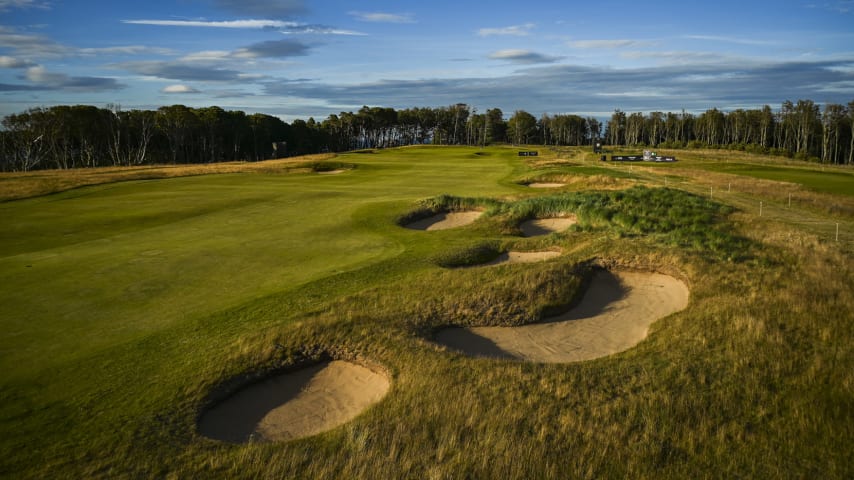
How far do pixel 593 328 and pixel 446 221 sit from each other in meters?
11.5

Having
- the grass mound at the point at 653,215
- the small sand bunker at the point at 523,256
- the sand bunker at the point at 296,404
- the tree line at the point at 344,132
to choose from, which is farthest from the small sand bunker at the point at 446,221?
the tree line at the point at 344,132

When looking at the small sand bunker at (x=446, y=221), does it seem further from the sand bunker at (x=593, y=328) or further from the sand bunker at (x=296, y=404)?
the sand bunker at (x=296, y=404)

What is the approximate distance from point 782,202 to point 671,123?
445 ft

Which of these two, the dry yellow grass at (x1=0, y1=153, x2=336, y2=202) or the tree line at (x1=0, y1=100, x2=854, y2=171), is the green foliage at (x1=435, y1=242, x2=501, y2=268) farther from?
the tree line at (x1=0, y1=100, x2=854, y2=171)

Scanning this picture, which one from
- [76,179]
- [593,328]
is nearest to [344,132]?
[76,179]

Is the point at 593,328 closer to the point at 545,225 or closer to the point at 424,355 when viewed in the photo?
the point at 424,355

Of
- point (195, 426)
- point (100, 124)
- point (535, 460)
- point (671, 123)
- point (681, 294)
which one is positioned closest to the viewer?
point (535, 460)

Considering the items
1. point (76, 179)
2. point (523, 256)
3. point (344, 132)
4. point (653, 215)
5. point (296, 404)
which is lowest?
point (296, 404)

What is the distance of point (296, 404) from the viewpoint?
7926 millimetres

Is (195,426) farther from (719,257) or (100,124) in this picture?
(100,124)

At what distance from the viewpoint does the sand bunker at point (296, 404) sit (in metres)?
7.18

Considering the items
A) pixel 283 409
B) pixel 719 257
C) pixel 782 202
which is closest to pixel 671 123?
pixel 782 202

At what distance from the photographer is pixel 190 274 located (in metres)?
13.0

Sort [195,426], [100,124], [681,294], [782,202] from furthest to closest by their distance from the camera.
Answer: [100,124]
[782,202]
[681,294]
[195,426]
